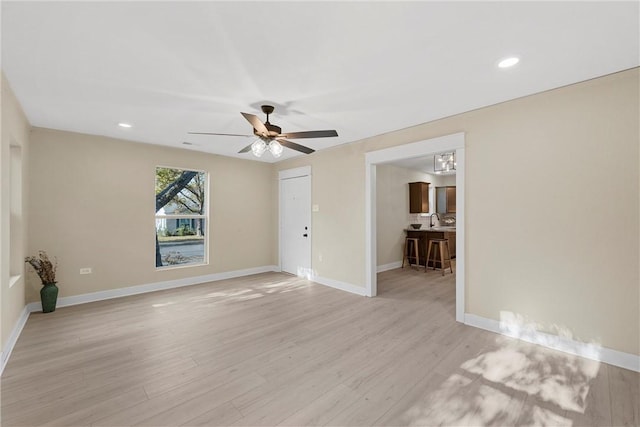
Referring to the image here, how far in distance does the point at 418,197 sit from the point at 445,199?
1.61 m

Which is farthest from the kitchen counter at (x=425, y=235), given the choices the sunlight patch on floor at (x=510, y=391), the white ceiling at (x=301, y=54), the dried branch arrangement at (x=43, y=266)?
the dried branch arrangement at (x=43, y=266)

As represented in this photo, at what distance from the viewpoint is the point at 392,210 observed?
6.92m

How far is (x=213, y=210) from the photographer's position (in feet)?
18.6

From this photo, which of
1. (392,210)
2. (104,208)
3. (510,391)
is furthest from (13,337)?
(392,210)

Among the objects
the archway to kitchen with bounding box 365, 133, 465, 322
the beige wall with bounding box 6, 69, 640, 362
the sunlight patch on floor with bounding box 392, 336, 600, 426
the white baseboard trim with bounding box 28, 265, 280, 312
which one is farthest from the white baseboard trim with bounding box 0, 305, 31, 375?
the archway to kitchen with bounding box 365, 133, 465, 322

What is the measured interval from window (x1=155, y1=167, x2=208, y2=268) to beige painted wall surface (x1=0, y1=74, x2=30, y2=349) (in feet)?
5.70

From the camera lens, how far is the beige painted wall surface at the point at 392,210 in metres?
6.60

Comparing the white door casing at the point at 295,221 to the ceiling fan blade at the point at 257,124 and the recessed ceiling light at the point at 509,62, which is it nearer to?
the ceiling fan blade at the point at 257,124

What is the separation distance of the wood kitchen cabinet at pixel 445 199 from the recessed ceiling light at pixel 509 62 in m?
6.38

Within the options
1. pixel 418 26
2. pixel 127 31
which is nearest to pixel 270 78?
pixel 127 31

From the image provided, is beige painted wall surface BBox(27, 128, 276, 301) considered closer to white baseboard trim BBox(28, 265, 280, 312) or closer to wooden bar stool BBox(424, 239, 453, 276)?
white baseboard trim BBox(28, 265, 280, 312)

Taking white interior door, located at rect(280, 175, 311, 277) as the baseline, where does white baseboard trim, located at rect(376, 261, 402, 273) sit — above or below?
below

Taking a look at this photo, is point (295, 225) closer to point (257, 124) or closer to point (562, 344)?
point (257, 124)

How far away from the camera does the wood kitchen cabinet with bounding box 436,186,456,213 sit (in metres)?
8.30
